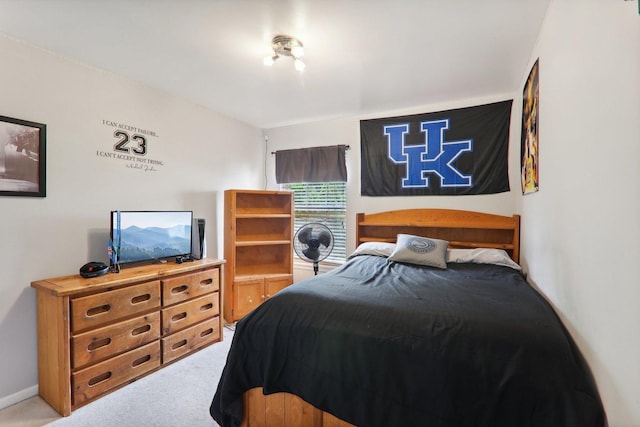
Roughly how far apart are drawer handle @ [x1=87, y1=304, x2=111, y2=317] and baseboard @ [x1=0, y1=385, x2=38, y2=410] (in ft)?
2.31

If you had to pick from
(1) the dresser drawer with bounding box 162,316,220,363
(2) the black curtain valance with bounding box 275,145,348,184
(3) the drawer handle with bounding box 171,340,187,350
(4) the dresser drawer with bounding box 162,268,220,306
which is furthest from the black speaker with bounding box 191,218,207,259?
(2) the black curtain valance with bounding box 275,145,348,184

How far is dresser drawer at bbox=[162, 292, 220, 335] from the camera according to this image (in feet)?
7.80

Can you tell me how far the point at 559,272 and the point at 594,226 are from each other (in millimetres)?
518

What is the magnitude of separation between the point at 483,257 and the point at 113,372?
2991mm

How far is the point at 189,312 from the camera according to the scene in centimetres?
254

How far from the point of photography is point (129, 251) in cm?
237

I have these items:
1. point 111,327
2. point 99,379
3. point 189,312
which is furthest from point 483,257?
point 99,379

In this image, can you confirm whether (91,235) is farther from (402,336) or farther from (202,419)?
(402,336)

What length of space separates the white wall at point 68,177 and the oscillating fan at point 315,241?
1.29 m

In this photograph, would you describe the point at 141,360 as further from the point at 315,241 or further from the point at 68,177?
the point at 315,241

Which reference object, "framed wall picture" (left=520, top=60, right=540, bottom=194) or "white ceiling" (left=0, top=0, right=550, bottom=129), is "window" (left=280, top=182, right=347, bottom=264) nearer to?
"white ceiling" (left=0, top=0, right=550, bottom=129)

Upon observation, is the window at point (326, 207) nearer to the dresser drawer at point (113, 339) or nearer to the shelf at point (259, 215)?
the shelf at point (259, 215)

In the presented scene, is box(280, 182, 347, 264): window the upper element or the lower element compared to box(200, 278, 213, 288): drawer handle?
upper

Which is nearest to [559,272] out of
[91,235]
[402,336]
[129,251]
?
[402,336]
